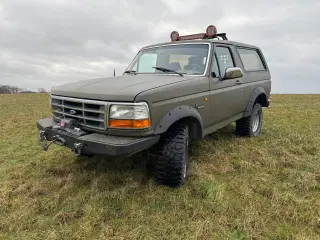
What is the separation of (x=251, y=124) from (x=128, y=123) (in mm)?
3712

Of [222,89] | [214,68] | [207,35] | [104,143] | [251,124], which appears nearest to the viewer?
[104,143]

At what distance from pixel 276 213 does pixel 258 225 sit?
0.35 meters

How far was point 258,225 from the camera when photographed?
299cm

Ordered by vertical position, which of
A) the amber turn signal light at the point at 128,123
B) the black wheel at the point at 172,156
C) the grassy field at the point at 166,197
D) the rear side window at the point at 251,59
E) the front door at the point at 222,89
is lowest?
the grassy field at the point at 166,197

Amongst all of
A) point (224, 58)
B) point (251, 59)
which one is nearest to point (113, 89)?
point (224, 58)

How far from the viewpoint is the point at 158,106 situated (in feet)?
10.9

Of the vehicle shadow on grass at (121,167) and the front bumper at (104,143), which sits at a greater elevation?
the front bumper at (104,143)

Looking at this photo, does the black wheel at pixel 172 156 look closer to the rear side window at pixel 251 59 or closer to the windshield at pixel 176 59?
the windshield at pixel 176 59

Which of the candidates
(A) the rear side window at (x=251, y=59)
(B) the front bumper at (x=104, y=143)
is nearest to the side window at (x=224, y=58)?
(A) the rear side window at (x=251, y=59)

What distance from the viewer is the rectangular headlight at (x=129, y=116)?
3.13 meters

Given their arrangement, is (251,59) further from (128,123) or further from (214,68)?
(128,123)

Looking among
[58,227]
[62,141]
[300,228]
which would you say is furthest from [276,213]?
[62,141]

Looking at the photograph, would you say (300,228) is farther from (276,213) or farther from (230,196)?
(230,196)

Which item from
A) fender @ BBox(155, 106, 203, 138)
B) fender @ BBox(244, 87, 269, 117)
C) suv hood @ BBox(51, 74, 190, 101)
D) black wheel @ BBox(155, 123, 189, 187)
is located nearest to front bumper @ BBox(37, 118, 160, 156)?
fender @ BBox(155, 106, 203, 138)
